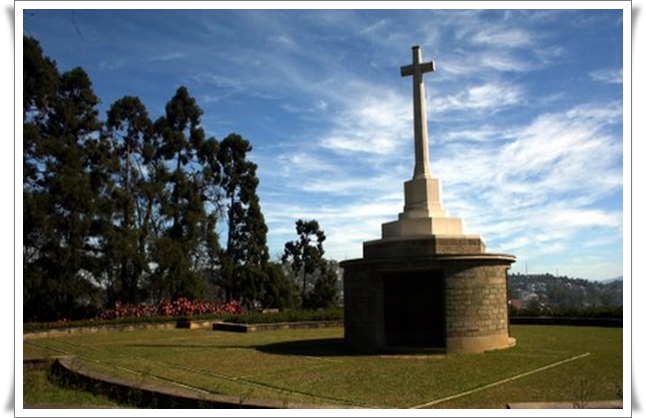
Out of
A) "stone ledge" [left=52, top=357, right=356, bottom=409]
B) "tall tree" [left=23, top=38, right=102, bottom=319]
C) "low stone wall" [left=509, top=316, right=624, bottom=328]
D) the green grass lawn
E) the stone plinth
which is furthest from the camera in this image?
"tall tree" [left=23, top=38, right=102, bottom=319]

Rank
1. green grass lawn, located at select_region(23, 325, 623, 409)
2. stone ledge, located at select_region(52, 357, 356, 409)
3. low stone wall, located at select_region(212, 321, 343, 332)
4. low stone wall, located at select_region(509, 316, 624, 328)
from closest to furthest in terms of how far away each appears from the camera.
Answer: stone ledge, located at select_region(52, 357, 356, 409) → green grass lawn, located at select_region(23, 325, 623, 409) → low stone wall, located at select_region(509, 316, 624, 328) → low stone wall, located at select_region(212, 321, 343, 332)

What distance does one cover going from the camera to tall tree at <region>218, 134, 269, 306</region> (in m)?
33.8

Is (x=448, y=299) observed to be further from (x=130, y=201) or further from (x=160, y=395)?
(x=130, y=201)

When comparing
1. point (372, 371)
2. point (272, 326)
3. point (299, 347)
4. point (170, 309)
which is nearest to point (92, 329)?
point (170, 309)

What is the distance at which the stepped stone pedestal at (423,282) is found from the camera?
39.7ft

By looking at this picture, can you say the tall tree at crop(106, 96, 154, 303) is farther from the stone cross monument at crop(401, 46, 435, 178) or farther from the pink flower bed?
the stone cross monument at crop(401, 46, 435, 178)

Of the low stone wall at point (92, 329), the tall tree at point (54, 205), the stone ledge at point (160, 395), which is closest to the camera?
the stone ledge at point (160, 395)

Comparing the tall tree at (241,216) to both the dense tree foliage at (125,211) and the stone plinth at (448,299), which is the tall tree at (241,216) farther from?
the stone plinth at (448,299)

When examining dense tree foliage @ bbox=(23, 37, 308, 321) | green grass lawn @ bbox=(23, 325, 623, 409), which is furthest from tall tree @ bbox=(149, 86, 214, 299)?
green grass lawn @ bbox=(23, 325, 623, 409)

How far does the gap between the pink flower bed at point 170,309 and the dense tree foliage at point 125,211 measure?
1.03m

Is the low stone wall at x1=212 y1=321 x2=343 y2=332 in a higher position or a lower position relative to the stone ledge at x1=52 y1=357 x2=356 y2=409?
lower

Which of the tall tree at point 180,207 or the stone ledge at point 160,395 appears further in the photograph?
the tall tree at point 180,207

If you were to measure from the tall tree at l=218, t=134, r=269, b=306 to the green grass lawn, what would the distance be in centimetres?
1823

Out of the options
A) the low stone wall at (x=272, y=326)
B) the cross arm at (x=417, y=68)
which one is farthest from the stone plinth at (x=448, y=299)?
the low stone wall at (x=272, y=326)
